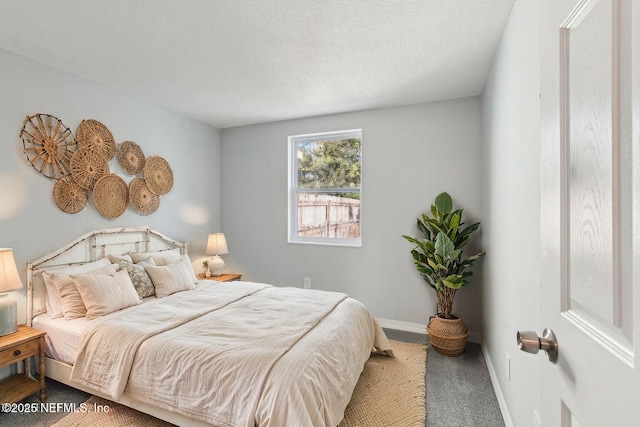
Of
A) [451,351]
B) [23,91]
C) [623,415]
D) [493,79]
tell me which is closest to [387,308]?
[451,351]

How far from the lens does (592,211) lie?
555mm

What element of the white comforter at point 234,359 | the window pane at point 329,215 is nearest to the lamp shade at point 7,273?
the white comforter at point 234,359

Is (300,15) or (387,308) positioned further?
(387,308)

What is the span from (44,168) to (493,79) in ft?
12.5

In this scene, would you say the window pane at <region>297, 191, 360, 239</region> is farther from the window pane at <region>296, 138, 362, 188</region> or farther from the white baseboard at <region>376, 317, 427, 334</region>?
the white baseboard at <region>376, 317, 427, 334</region>

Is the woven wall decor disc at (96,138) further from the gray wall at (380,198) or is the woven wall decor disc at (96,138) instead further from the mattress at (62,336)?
the gray wall at (380,198)

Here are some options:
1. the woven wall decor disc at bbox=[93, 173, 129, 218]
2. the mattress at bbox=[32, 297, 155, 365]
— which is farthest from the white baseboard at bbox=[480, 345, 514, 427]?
the woven wall decor disc at bbox=[93, 173, 129, 218]

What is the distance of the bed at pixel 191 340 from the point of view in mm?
1559

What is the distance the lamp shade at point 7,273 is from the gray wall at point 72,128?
317mm

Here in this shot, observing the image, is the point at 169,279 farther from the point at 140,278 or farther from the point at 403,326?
the point at 403,326

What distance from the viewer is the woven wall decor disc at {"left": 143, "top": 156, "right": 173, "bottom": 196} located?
11.0 feet

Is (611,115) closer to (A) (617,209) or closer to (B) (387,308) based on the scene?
(A) (617,209)

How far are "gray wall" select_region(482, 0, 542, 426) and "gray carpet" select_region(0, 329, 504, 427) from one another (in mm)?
117

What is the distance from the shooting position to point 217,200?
14.6ft
